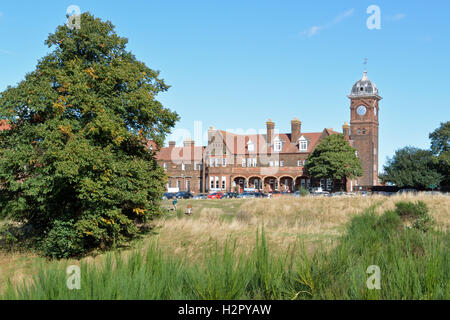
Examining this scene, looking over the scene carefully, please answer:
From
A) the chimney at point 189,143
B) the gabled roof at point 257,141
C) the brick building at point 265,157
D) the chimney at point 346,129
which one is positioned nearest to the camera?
the brick building at point 265,157

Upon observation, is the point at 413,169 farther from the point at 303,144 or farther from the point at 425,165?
the point at 303,144

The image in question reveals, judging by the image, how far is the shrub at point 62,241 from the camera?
2158 cm

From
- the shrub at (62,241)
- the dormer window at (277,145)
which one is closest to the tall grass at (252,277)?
the shrub at (62,241)

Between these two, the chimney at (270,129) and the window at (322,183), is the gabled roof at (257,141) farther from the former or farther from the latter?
the window at (322,183)

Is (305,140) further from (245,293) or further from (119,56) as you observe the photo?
(245,293)

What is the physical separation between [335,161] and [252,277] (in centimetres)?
6070

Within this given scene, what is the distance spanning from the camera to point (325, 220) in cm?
3466

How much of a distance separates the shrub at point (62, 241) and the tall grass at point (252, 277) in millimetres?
14502

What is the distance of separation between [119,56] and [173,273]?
66.9ft

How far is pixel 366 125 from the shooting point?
8369 cm

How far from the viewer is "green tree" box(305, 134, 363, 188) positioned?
6656 cm

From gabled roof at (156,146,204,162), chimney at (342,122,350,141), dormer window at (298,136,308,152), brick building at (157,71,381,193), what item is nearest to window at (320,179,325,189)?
brick building at (157,71,381,193)

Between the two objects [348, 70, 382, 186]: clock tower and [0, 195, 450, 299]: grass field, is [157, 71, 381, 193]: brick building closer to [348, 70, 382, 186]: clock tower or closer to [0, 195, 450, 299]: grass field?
[348, 70, 382, 186]: clock tower

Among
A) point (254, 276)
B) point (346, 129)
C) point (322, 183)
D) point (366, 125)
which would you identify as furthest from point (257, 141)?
point (254, 276)
